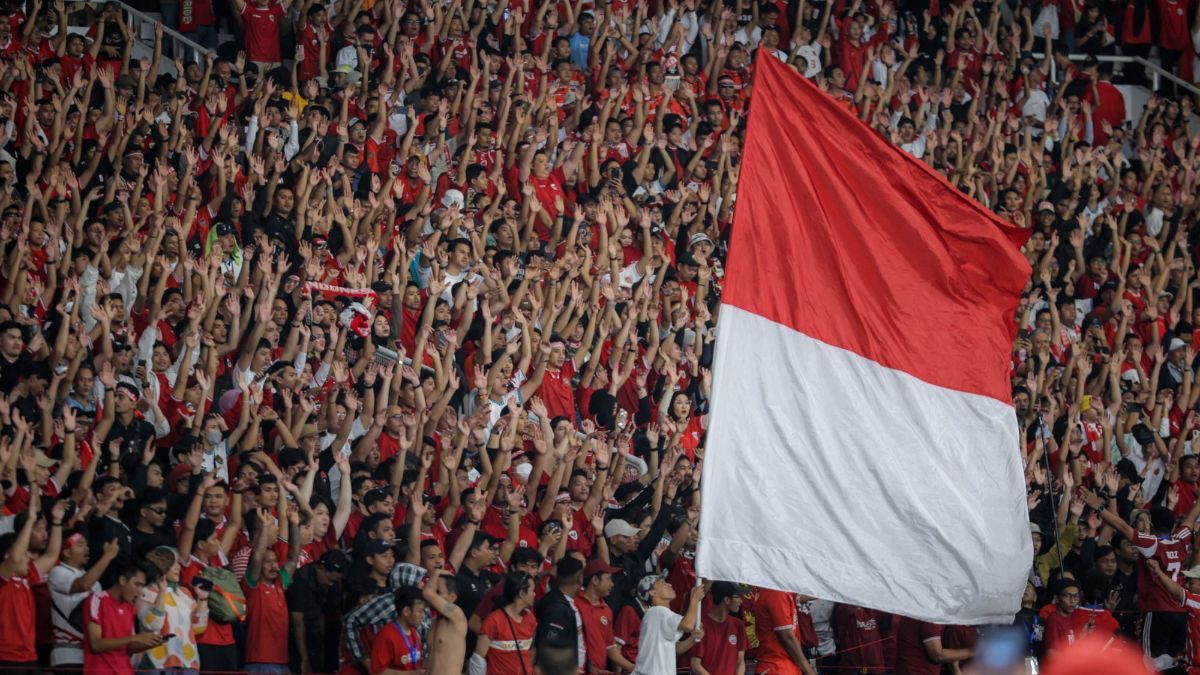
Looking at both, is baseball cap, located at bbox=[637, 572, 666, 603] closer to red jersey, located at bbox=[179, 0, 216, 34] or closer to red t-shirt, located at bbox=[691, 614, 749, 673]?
red t-shirt, located at bbox=[691, 614, 749, 673]

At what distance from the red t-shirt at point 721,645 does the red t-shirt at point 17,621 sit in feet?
12.0

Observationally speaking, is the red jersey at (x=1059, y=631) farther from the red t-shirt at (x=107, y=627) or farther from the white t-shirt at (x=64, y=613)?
the white t-shirt at (x=64, y=613)

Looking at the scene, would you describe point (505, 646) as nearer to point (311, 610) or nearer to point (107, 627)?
point (311, 610)

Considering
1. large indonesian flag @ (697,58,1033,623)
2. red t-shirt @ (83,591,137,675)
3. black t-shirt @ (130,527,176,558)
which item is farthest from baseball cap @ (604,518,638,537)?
large indonesian flag @ (697,58,1033,623)

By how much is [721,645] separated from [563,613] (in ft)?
3.61

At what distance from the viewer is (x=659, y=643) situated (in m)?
8.92

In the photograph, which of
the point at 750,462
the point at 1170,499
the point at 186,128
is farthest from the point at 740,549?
the point at 186,128

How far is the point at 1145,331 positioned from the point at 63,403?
947cm

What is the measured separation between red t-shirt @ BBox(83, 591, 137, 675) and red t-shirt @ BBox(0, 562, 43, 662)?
0.34 metres

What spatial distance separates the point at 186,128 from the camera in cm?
1405

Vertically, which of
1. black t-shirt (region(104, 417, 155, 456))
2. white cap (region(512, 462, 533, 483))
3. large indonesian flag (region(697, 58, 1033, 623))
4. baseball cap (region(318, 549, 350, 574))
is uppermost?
large indonesian flag (region(697, 58, 1033, 623))

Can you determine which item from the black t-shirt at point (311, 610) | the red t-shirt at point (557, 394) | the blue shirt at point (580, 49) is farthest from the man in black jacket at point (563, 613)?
the blue shirt at point (580, 49)

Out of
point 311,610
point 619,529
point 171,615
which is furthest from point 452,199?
point 171,615

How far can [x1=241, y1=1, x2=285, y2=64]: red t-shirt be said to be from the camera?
15883mm
